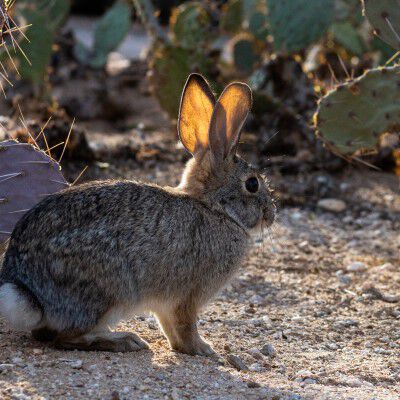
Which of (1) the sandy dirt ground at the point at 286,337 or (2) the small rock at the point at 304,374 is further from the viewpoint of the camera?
(2) the small rock at the point at 304,374

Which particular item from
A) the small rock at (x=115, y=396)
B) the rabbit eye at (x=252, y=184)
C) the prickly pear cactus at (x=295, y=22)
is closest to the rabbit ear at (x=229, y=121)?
the rabbit eye at (x=252, y=184)

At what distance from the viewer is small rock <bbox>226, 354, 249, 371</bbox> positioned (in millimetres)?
4328

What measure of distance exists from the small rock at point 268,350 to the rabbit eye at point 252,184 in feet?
2.75

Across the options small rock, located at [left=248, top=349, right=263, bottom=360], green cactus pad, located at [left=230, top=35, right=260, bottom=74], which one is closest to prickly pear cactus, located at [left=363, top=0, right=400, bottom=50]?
small rock, located at [left=248, top=349, right=263, bottom=360]

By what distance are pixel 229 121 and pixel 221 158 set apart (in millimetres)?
202

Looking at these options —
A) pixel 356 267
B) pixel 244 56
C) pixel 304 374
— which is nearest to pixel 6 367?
pixel 304 374

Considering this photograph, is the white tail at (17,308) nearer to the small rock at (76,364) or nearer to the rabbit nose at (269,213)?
the small rock at (76,364)

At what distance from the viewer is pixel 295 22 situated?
8.24 metres

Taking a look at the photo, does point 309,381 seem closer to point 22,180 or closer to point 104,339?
point 104,339

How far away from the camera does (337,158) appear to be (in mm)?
7906

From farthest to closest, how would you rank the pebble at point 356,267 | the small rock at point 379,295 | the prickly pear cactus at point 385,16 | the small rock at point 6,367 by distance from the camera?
the pebble at point 356,267, the prickly pear cactus at point 385,16, the small rock at point 379,295, the small rock at point 6,367

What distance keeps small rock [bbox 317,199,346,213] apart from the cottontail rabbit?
269cm

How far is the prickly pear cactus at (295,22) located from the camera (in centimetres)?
823

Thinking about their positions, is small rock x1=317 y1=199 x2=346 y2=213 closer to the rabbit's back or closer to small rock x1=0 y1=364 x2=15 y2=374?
the rabbit's back
